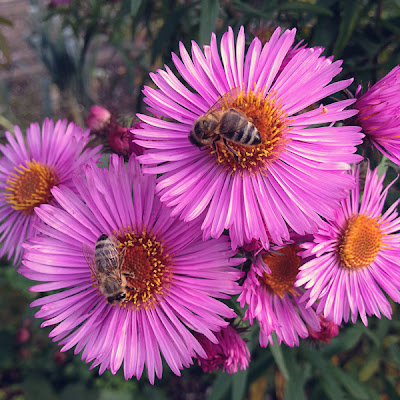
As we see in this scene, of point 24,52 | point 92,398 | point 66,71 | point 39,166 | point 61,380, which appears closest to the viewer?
point 39,166

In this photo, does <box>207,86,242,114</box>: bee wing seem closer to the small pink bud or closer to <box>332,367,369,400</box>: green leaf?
the small pink bud

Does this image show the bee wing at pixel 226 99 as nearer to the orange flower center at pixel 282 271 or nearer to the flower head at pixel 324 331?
the orange flower center at pixel 282 271

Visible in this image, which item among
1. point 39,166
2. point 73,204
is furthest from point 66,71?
point 73,204

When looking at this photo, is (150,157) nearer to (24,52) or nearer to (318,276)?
(318,276)

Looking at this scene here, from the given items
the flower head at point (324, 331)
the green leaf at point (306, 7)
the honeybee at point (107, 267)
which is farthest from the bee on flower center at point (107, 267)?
the green leaf at point (306, 7)

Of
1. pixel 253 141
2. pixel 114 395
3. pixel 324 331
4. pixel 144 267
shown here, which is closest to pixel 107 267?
pixel 144 267
